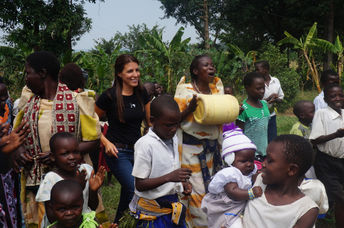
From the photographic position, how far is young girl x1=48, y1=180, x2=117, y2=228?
2.36 meters

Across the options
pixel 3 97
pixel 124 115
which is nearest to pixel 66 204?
pixel 124 115

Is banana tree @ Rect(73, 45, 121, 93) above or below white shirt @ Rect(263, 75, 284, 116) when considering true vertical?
above

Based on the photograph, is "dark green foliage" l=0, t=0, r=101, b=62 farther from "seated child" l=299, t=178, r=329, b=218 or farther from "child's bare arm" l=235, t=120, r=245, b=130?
"seated child" l=299, t=178, r=329, b=218

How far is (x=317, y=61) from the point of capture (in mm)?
18734

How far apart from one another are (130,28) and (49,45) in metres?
37.6

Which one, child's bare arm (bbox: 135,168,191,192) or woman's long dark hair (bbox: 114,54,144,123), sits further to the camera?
woman's long dark hair (bbox: 114,54,144,123)

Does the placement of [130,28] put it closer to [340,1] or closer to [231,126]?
[340,1]

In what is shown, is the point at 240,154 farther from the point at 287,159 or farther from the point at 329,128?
the point at 329,128

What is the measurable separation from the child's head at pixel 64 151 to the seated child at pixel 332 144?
2.57 m

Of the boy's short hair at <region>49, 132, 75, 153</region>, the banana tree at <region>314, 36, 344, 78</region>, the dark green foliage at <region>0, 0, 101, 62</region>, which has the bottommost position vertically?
the boy's short hair at <region>49, 132, 75, 153</region>

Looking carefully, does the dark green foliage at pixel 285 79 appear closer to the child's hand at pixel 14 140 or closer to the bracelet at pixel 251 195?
the bracelet at pixel 251 195

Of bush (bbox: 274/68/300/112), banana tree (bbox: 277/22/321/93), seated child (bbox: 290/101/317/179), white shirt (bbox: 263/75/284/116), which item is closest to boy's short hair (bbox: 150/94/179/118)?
seated child (bbox: 290/101/317/179)

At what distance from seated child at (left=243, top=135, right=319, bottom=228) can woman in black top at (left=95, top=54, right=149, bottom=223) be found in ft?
5.52

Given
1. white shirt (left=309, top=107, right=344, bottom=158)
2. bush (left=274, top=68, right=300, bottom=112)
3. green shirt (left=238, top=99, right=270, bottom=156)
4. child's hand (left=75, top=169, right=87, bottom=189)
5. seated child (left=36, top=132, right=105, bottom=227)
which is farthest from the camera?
bush (left=274, top=68, right=300, bottom=112)
